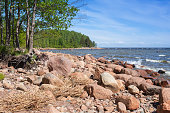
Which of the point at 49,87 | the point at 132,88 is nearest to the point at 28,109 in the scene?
the point at 49,87

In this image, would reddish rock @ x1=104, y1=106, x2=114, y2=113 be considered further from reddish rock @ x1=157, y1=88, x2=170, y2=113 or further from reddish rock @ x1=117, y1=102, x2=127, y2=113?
reddish rock @ x1=157, y1=88, x2=170, y2=113

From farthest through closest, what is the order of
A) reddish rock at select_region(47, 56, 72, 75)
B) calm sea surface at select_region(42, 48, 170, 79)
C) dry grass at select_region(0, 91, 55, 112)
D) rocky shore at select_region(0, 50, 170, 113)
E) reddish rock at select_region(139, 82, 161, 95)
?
calm sea surface at select_region(42, 48, 170, 79), reddish rock at select_region(47, 56, 72, 75), reddish rock at select_region(139, 82, 161, 95), rocky shore at select_region(0, 50, 170, 113), dry grass at select_region(0, 91, 55, 112)

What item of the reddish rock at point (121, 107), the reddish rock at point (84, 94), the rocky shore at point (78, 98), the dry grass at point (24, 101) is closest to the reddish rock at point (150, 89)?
the rocky shore at point (78, 98)

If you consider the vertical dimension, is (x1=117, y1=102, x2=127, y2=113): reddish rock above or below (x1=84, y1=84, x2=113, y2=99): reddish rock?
below

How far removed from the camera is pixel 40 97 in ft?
10.9

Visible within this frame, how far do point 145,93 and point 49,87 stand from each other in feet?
11.5

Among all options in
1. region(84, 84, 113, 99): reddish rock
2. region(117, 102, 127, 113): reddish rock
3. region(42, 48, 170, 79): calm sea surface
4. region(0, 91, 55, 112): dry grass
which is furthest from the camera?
region(42, 48, 170, 79): calm sea surface

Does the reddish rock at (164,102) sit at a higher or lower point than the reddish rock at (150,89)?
higher

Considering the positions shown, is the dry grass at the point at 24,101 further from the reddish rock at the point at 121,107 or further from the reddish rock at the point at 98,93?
the reddish rock at the point at 121,107

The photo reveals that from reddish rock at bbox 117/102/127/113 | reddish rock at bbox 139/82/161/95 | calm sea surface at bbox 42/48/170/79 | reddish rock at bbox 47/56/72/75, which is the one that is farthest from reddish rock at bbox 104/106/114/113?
calm sea surface at bbox 42/48/170/79

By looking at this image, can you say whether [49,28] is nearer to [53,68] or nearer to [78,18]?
[78,18]

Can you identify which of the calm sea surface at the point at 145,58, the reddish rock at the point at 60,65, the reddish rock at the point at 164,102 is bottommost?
the calm sea surface at the point at 145,58

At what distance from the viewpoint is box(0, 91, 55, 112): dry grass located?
3.00m

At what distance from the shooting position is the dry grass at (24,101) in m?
3.00
